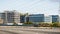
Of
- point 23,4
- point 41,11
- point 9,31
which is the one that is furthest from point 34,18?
point 9,31

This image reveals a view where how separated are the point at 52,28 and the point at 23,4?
0.81 m

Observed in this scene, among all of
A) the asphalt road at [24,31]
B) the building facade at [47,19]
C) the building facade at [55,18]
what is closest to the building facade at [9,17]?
the asphalt road at [24,31]

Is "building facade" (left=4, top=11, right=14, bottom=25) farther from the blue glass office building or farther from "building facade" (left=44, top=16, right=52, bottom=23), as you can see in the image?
"building facade" (left=44, top=16, right=52, bottom=23)

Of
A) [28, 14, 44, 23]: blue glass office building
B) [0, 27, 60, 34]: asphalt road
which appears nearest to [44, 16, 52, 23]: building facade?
[28, 14, 44, 23]: blue glass office building

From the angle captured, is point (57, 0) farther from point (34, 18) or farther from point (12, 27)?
point (12, 27)

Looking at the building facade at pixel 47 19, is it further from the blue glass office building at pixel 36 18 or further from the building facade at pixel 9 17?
the building facade at pixel 9 17

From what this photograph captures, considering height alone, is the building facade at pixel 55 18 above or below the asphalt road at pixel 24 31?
above

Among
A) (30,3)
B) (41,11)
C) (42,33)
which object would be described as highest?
(30,3)

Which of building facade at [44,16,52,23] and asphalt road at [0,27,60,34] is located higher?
building facade at [44,16,52,23]

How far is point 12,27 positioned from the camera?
2611 millimetres

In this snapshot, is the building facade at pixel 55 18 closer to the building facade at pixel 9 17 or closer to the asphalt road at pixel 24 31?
the asphalt road at pixel 24 31

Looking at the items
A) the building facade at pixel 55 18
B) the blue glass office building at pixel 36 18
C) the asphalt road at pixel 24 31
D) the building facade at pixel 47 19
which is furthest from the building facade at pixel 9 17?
the building facade at pixel 55 18

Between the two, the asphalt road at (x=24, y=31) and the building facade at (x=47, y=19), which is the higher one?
the building facade at (x=47, y=19)

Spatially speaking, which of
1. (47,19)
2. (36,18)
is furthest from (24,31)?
(47,19)
